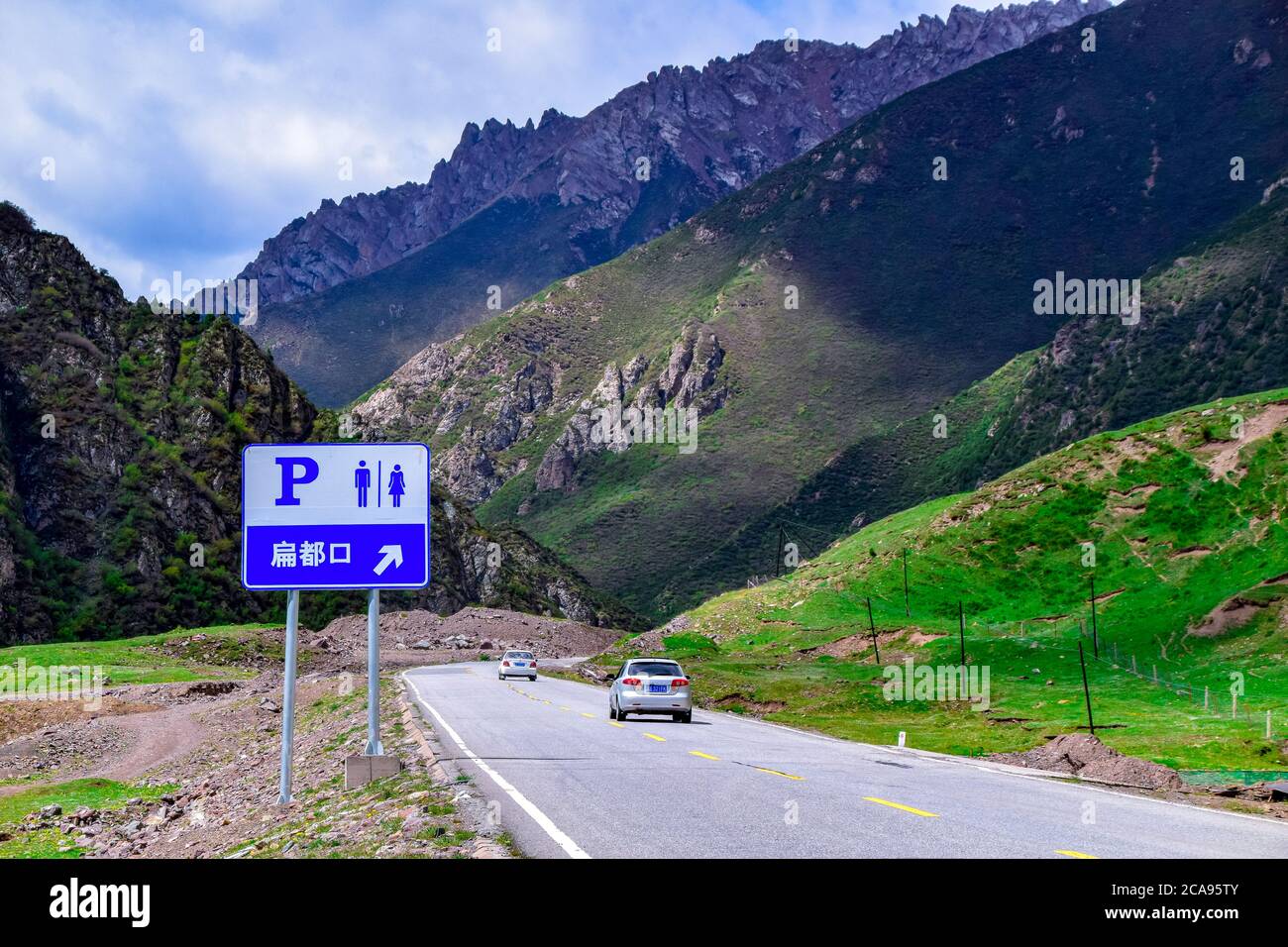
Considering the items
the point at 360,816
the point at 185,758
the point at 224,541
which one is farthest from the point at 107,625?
the point at 360,816

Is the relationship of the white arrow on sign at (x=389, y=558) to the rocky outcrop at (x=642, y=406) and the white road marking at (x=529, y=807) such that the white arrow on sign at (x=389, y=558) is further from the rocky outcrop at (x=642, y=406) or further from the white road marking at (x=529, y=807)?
the rocky outcrop at (x=642, y=406)

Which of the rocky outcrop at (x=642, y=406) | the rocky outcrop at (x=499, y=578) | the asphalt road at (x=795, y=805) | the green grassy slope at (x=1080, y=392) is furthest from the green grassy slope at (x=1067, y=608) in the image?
the rocky outcrop at (x=642, y=406)

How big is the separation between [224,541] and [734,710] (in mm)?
65126

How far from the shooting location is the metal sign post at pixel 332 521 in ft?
53.1

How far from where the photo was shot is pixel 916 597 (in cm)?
7075

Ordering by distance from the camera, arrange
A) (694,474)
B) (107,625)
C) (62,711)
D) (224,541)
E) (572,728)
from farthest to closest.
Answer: (694,474) → (224,541) → (107,625) → (62,711) → (572,728)

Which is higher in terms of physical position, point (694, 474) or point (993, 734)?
point (694, 474)

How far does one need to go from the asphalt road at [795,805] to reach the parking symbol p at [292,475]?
4.88 metres

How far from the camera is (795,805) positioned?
46.0 ft

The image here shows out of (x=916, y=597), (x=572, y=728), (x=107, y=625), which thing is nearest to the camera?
(x=572, y=728)

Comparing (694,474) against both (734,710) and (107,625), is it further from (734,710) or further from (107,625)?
(734,710)

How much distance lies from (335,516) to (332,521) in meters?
0.08

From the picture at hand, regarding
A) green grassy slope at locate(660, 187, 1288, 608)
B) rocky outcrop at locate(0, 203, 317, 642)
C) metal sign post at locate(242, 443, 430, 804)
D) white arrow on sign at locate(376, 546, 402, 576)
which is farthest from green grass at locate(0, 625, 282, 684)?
green grassy slope at locate(660, 187, 1288, 608)

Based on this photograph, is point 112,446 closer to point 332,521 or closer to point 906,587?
point 906,587
